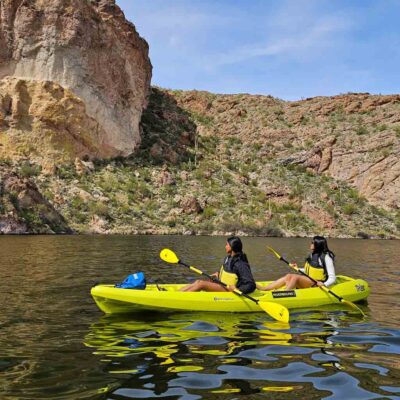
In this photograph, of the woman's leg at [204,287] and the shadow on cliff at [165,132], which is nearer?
the woman's leg at [204,287]

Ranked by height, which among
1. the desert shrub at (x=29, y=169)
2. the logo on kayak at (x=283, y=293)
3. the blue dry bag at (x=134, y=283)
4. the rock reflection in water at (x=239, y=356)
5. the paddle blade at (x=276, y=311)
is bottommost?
the rock reflection in water at (x=239, y=356)

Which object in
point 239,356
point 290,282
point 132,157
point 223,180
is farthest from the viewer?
point 223,180

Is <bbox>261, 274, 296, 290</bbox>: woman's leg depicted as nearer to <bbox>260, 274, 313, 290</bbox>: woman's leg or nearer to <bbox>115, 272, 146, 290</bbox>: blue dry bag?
<bbox>260, 274, 313, 290</bbox>: woman's leg

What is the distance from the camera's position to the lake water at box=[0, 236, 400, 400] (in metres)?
5.00

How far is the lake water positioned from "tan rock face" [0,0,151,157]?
1632 inches

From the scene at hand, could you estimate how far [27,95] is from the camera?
1866 inches

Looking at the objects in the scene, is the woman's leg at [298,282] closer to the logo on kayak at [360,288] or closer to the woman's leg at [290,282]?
the woman's leg at [290,282]

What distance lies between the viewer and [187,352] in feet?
21.0

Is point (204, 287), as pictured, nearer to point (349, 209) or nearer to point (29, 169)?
point (29, 169)

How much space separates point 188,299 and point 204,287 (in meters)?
0.54

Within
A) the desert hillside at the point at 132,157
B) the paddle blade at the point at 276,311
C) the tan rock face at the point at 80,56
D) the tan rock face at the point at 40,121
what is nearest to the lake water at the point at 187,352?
the paddle blade at the point at 276,311

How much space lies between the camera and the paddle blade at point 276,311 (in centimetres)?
832

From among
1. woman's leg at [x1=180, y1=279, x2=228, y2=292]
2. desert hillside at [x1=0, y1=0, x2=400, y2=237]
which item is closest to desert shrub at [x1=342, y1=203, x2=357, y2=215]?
desert hillside at [x1=0, y1=0, x2=400, y2=237]

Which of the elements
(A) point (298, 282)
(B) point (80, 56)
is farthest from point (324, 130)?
(A) point (298, 282)
